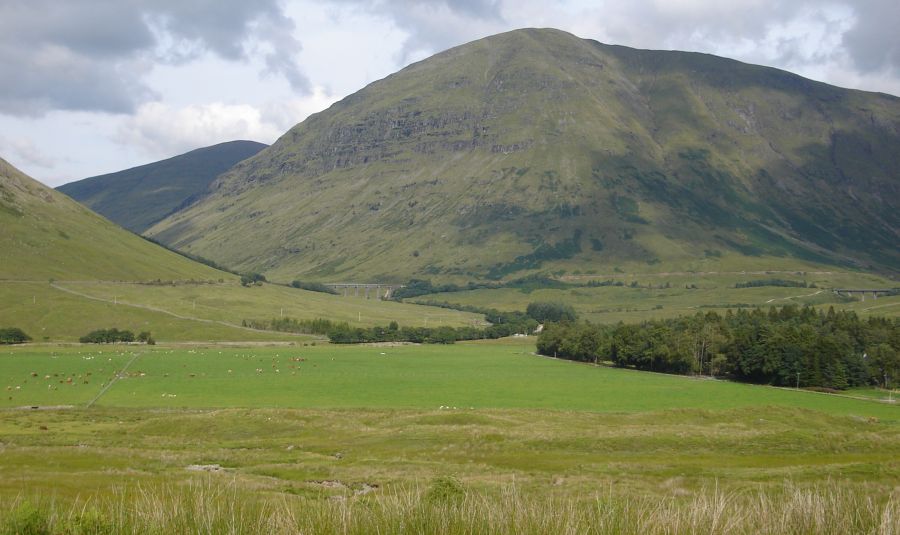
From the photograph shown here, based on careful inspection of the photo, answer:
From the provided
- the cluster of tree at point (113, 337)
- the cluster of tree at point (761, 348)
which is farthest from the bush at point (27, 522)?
the cluster of tree at point (113, 337)

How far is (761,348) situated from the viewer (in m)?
126

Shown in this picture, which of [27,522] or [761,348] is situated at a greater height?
[761,348]

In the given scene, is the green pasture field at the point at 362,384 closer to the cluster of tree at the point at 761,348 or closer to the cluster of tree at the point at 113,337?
the cluster of tree at the point at 761,348

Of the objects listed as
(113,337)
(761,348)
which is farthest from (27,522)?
(113,337)

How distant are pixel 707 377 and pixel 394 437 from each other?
8815 cm

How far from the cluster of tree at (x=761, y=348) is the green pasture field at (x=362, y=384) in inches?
272

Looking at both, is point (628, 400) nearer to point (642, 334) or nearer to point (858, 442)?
point (858, 442)

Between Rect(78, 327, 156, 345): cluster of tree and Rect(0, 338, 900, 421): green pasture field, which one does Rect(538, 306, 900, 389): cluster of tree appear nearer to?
Rect(0, 338, 900, 421): green pasture field

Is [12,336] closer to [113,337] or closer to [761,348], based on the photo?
[113,337]

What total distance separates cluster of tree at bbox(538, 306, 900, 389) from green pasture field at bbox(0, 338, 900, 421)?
691 centimetres

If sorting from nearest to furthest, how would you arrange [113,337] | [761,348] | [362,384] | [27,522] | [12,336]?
[27,522]
[362,384]
[761,348]
[12,336]
[113,337]

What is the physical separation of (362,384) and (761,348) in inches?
2649

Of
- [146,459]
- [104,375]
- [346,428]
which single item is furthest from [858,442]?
[104,375]

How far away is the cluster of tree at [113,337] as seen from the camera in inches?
7490
